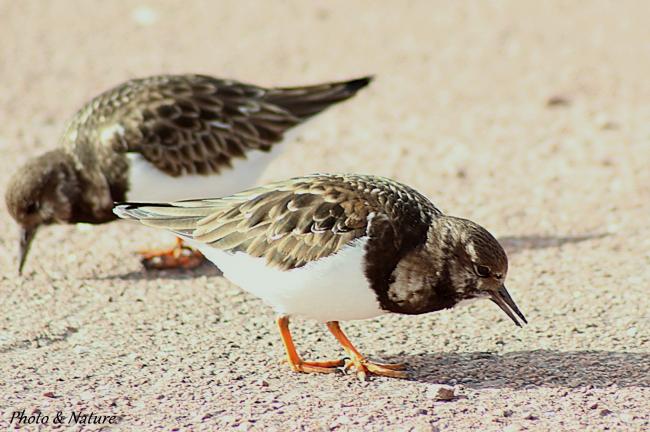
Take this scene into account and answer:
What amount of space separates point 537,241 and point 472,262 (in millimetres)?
2506

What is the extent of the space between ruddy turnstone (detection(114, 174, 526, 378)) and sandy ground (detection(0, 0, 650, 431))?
42cm

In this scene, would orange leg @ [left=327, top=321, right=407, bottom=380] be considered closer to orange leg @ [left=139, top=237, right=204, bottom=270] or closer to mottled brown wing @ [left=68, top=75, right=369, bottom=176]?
orange leg @ [left=139, top=237, right=204, bottom=270]

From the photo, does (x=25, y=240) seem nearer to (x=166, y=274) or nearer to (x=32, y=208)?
(x=32, y=208)

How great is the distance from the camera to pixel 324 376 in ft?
18.6

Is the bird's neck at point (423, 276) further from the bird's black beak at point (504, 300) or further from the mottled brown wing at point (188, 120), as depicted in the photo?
the mottled brown wing at point (188, 120)

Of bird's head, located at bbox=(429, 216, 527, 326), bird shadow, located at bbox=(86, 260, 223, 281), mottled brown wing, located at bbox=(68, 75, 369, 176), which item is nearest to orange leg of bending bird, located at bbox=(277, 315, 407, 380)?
bird's head, located at bbox=(429, 216, 527, 326)

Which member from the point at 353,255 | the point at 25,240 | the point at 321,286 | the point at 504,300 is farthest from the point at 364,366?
the point at 25,240

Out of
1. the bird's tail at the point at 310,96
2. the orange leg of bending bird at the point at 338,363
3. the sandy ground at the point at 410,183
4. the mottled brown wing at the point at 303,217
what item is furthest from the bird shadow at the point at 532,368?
the bird's tail at the point at 310,96

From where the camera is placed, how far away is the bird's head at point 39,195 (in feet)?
23.8

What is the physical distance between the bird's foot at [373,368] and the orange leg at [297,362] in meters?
0.09

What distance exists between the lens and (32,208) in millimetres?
7270

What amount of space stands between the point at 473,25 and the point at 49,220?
255 inches

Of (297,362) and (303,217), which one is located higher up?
(303,217)

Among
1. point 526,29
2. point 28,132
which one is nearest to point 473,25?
point 526,29
